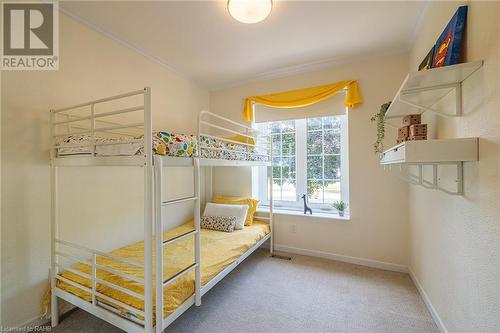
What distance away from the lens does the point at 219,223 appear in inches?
114

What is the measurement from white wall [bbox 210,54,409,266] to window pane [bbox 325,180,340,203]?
9.7 inches

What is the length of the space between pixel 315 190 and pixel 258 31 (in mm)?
2133

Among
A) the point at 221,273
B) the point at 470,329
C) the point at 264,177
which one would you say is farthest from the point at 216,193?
the point at 470,329

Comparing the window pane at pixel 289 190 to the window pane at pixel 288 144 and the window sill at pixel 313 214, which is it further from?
the window pane at pixel 288 144

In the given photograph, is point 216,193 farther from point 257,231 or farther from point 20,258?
point 20,258

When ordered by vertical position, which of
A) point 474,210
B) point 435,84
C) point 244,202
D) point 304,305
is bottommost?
point 304,305

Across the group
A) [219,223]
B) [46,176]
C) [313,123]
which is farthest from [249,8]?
[219,223]

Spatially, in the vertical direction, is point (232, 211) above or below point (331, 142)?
below

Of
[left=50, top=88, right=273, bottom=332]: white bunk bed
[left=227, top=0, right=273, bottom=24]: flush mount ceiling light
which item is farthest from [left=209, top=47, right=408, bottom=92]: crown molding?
[left=50, top=88, right=273, bottom=332]: white bunk bed

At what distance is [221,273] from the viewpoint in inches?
76.2

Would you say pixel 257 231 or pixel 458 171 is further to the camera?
pixel 257 231

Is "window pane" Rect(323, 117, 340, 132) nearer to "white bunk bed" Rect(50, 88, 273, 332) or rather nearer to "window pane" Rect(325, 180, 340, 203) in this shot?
"window pane" Rect(325, 180, 340, 203)

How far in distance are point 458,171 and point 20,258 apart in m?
3.07

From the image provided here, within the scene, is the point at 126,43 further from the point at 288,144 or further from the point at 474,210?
the point at 474,210
